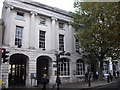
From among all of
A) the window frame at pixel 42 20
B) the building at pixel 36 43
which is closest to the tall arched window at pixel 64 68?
the building at pixel 36 43

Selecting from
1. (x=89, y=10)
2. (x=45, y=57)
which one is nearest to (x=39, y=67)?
(x=45, y=57)

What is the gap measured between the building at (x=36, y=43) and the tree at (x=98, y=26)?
3.71 metres

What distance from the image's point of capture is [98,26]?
18.4 meters

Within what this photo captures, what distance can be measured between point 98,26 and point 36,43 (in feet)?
28.8

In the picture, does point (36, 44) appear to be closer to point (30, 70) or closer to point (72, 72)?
point (30, 70)

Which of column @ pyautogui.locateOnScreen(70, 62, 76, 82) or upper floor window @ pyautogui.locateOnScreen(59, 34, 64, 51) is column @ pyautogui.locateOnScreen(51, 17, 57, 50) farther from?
column @ pyautogui.locateOnScreen(70, 62, 76, 82)

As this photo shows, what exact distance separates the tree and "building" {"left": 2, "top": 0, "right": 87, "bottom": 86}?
3713 mm

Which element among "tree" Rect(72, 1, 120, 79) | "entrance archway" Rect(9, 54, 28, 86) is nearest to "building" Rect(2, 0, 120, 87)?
"entrance archway" Rect(9, 54, 28, 86)

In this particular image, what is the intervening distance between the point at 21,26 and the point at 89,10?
9229 mm

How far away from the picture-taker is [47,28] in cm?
2312

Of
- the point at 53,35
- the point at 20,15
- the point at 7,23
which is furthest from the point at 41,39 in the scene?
the point at 7,23

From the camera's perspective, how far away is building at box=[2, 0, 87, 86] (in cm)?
1947

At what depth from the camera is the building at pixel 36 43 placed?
19469mm

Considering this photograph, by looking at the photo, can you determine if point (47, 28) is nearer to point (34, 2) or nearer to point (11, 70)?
point (34, 2)
